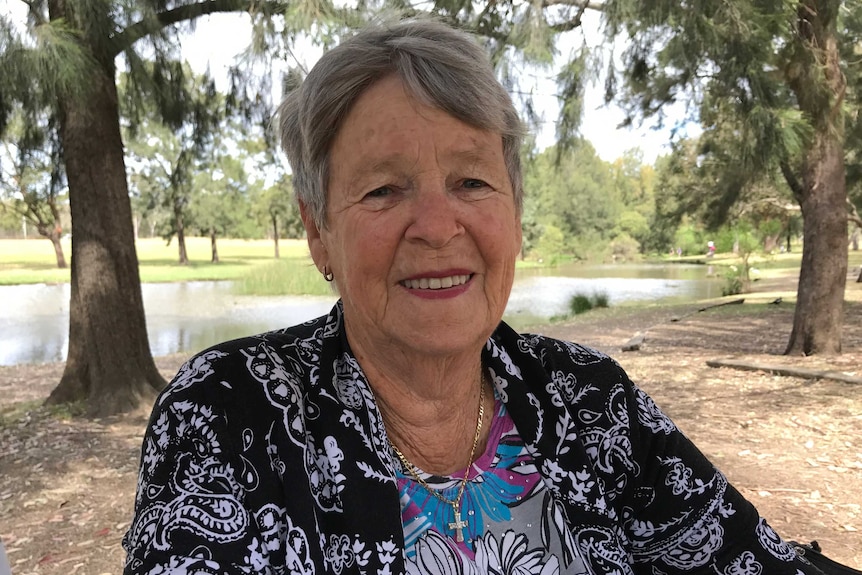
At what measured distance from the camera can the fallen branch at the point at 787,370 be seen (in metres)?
5.41

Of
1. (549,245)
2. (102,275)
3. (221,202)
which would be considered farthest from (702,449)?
(549,245)

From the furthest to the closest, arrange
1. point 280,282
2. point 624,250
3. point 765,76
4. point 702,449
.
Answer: point 624,250, point 280,282, point 765,76, point 702,449

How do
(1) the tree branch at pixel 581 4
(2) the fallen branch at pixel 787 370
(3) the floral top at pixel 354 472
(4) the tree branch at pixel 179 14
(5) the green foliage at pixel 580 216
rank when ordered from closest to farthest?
(3) the floral top at pixel 354 472 < (4) the tree branch at pixel 179 14 < (2) the fallen branch at pixel 787 370 < (1) the tree branch at pixel 581 4 < (5) the green foliage at pixel 580 216

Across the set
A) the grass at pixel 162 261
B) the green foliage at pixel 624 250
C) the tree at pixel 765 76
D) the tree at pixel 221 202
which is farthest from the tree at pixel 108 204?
the green foliage at pixel 624 250

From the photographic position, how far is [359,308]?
1.20 m

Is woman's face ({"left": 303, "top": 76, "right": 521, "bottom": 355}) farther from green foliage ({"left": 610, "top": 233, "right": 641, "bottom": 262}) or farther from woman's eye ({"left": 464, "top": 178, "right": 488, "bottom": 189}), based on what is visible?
green foliage ({"left": 610, "top": 233, "right": 641, "bottom": 262})

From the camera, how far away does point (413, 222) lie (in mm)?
1145

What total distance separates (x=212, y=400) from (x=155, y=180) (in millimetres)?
37223

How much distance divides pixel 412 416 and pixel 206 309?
18.5 meters

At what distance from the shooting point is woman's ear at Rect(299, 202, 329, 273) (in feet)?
4.30

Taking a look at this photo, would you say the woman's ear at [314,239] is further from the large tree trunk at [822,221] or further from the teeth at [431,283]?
the large tree trunk at [822,221]

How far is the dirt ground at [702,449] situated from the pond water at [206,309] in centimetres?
589

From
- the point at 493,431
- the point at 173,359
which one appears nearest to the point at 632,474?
the point at 493,431

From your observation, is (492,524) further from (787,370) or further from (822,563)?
(787,370)
